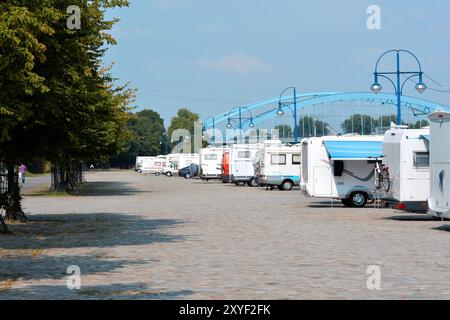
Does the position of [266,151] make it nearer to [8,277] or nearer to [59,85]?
[59,85]

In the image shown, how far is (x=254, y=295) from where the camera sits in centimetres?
1137

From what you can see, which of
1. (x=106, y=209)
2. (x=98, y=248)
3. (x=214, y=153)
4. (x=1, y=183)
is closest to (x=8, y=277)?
(x=98, y=248)

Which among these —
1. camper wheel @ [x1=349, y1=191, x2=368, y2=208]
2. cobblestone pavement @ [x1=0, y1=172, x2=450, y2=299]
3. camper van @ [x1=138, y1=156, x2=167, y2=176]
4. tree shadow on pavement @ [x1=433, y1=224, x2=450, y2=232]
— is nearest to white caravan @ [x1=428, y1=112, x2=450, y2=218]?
tree shadow on pavement @ [x1=433, y1=224, x2=450, y2=232]

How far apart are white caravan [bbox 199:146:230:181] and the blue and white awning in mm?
42209

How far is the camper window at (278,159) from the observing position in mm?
51281

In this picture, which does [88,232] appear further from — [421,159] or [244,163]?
[244,163]

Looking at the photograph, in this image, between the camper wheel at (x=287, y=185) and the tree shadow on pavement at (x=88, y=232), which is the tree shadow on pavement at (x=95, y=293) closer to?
the tree shadow on pavement at (x=88, y=232)

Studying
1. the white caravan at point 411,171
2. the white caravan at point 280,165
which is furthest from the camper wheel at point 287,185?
the white caravan at point 411,171

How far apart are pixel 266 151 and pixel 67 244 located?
32313mm

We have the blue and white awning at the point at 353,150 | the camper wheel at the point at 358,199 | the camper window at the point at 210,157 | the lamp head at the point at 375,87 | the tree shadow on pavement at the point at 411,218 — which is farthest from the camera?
the camper window at the point at 210,157

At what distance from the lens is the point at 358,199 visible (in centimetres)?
3472

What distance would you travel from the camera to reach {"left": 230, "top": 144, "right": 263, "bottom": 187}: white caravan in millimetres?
63281

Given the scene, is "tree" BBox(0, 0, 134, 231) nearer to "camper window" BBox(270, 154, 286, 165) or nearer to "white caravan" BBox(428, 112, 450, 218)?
"white caravan" BBox(428, 112, 450, 218)
